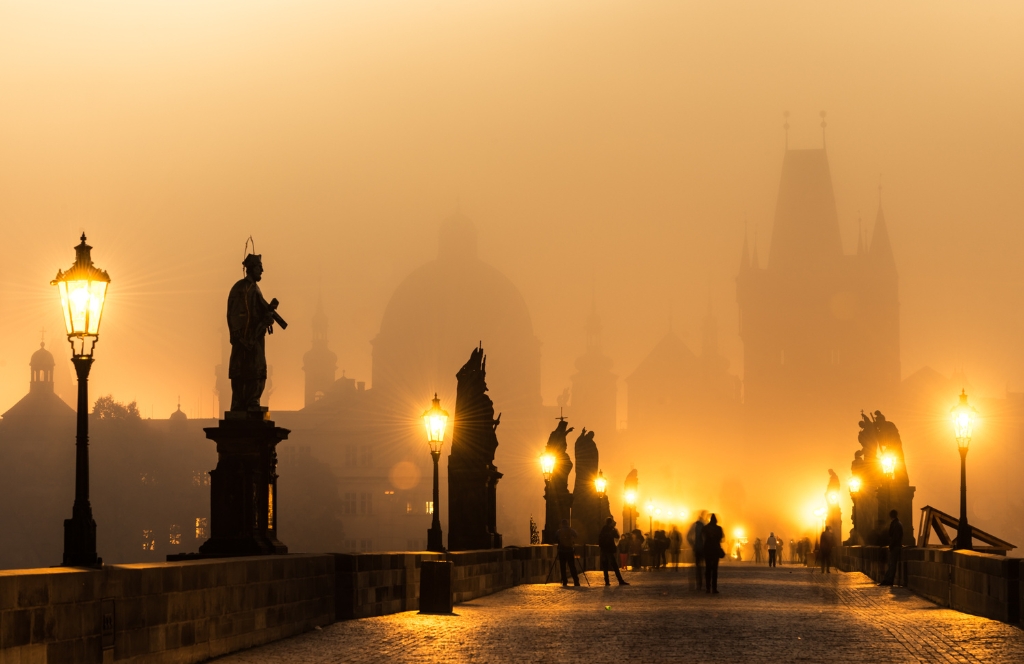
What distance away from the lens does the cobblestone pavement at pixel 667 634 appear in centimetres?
1578

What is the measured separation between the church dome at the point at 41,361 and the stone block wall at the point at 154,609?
13221 centimetres

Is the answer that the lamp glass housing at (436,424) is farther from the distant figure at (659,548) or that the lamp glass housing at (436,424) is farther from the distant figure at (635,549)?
the distant figure at (659,548)

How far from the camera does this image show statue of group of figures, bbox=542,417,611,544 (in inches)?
1847

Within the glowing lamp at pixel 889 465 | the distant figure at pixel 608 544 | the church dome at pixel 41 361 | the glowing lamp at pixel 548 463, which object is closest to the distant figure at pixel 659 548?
the glowing lamp at pixel 548 463

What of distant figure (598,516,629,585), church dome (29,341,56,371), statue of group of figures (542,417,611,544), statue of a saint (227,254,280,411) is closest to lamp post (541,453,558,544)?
statue of group of figures (542,417,611,544)

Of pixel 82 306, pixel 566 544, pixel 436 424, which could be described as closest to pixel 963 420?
pixel 566 544

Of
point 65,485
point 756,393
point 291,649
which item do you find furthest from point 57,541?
point 291,649

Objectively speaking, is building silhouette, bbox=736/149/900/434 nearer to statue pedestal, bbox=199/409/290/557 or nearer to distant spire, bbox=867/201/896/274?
distant spire, bbox=867/201/896/274

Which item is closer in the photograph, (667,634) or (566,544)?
(667,634)

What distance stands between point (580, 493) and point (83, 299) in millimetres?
40565

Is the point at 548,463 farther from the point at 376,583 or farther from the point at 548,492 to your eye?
the point at 376,583

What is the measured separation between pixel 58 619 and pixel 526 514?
524ft

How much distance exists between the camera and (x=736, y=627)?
19516 millimetres

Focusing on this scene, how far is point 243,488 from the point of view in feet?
68.5
